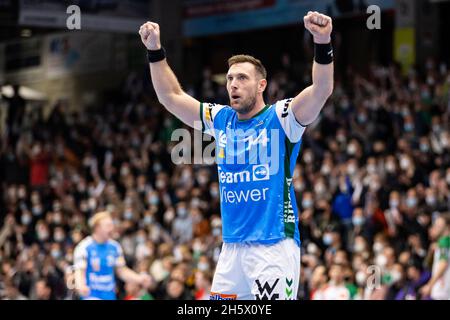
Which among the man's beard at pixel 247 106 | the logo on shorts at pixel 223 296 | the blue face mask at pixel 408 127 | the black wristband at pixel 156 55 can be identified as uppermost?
the black wristband at pixel 156 55

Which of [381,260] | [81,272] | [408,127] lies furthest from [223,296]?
[408,127]

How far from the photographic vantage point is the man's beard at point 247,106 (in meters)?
7.47

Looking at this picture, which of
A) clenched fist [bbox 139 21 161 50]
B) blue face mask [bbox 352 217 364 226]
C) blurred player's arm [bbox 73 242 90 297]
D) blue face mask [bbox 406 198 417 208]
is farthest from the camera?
blue face mask [bbox 352 217 364 226]

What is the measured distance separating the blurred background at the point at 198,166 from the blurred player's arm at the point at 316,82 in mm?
8441

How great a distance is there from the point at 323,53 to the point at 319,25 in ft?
0.73

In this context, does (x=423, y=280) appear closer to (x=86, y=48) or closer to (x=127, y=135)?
(x=127, y=135)

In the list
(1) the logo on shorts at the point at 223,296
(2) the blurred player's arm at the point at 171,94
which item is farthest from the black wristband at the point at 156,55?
(1) the logo on shorts at the point at 223,296

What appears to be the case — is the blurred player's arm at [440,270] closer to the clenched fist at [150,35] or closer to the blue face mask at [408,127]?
the blue face mask at [408,127]

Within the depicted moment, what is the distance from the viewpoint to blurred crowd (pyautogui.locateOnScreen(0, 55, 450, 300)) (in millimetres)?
17703

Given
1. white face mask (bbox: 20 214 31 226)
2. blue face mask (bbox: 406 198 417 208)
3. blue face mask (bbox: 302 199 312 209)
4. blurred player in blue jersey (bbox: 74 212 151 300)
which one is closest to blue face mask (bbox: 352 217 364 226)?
blue face mask (bbox: 406 198 417 208)

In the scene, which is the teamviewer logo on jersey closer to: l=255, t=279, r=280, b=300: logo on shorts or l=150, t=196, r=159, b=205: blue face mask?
l=255, t=279, r=280, b=300: logo on shorts

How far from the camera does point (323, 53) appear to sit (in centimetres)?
693

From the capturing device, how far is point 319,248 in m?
19.2
